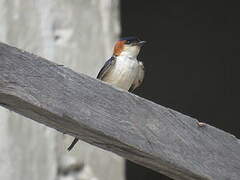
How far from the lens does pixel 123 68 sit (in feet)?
9.77

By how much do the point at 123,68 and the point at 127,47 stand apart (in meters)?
0.15

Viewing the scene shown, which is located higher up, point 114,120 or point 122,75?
point 114,120

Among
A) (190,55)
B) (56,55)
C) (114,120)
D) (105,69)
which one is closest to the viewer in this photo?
(114,120)

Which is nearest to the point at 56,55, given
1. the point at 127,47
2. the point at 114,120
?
the point at 127,47

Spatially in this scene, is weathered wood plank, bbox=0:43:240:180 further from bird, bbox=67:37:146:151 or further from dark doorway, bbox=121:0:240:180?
dark doorway, bbox=121:0:240:180

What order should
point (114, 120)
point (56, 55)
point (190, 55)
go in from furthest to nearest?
point (190, 55)
point (56, 55)
point (114, 120)

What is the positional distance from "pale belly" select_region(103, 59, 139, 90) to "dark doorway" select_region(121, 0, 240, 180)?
1871 mm

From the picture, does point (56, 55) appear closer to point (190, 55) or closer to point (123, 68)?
point (123, 68)

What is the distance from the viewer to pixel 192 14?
16.7ft

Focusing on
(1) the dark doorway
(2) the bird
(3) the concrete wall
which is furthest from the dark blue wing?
(1) the dark doorway

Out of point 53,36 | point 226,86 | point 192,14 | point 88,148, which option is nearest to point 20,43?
point 53,36

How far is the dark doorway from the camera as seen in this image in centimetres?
502

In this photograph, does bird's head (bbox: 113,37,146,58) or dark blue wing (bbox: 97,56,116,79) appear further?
bird's head (bbox: 113,37,146,58)

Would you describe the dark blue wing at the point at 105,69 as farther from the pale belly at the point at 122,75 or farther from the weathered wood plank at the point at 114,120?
the weathered wood plank at the point at 114,120
